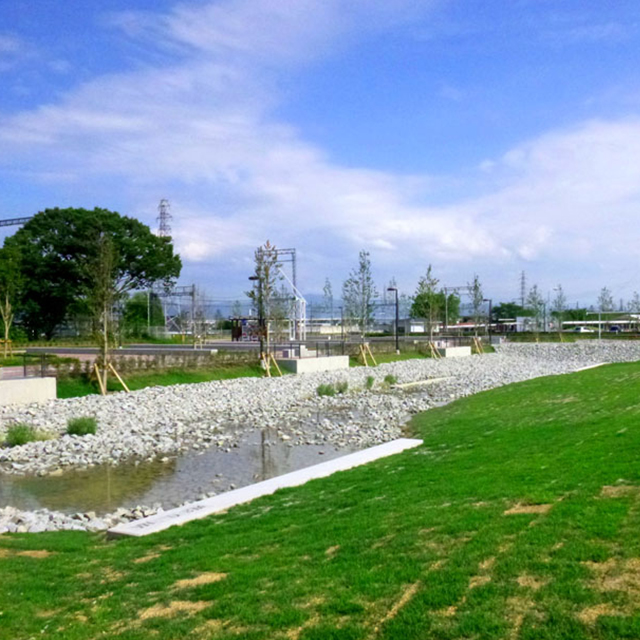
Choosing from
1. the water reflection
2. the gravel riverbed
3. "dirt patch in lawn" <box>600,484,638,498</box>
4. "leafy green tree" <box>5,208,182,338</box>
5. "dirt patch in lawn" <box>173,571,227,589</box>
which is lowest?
the water reflection

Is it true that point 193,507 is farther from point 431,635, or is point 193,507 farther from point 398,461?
point 431,635

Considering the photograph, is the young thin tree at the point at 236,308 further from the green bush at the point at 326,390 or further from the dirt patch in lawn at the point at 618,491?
the dirt patch in lawn at the point at 618,491

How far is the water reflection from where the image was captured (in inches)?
408

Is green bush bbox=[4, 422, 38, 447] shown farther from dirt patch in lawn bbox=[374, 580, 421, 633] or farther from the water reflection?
dirt patch in lawn bbox=[374, 580, 421, 633]

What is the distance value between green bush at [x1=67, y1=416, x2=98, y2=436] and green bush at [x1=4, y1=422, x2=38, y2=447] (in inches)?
32.0

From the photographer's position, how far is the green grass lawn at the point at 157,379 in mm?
21844

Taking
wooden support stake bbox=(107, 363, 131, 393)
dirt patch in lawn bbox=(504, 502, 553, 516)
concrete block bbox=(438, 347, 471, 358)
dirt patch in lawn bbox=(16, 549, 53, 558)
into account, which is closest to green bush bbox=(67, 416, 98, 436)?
wooden support stake bbox=(107, 363, 131, 393)

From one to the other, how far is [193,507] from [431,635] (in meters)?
5.40

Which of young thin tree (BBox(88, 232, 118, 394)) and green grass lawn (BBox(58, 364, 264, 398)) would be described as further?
young thin tree (BBox(88, 232, 118, 394))

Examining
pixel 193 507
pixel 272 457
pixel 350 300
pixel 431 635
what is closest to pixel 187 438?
pixel 272 457

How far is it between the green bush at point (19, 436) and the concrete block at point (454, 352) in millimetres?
33266

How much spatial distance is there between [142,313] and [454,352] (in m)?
32.0

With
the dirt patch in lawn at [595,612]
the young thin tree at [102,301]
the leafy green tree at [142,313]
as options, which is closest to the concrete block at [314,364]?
the young thin tree at [102,301]

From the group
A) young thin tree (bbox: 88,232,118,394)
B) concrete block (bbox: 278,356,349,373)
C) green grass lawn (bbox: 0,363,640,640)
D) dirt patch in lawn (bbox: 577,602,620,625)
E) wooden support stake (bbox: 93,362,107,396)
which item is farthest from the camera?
concrete block (bbox: 278,356,349,373)
